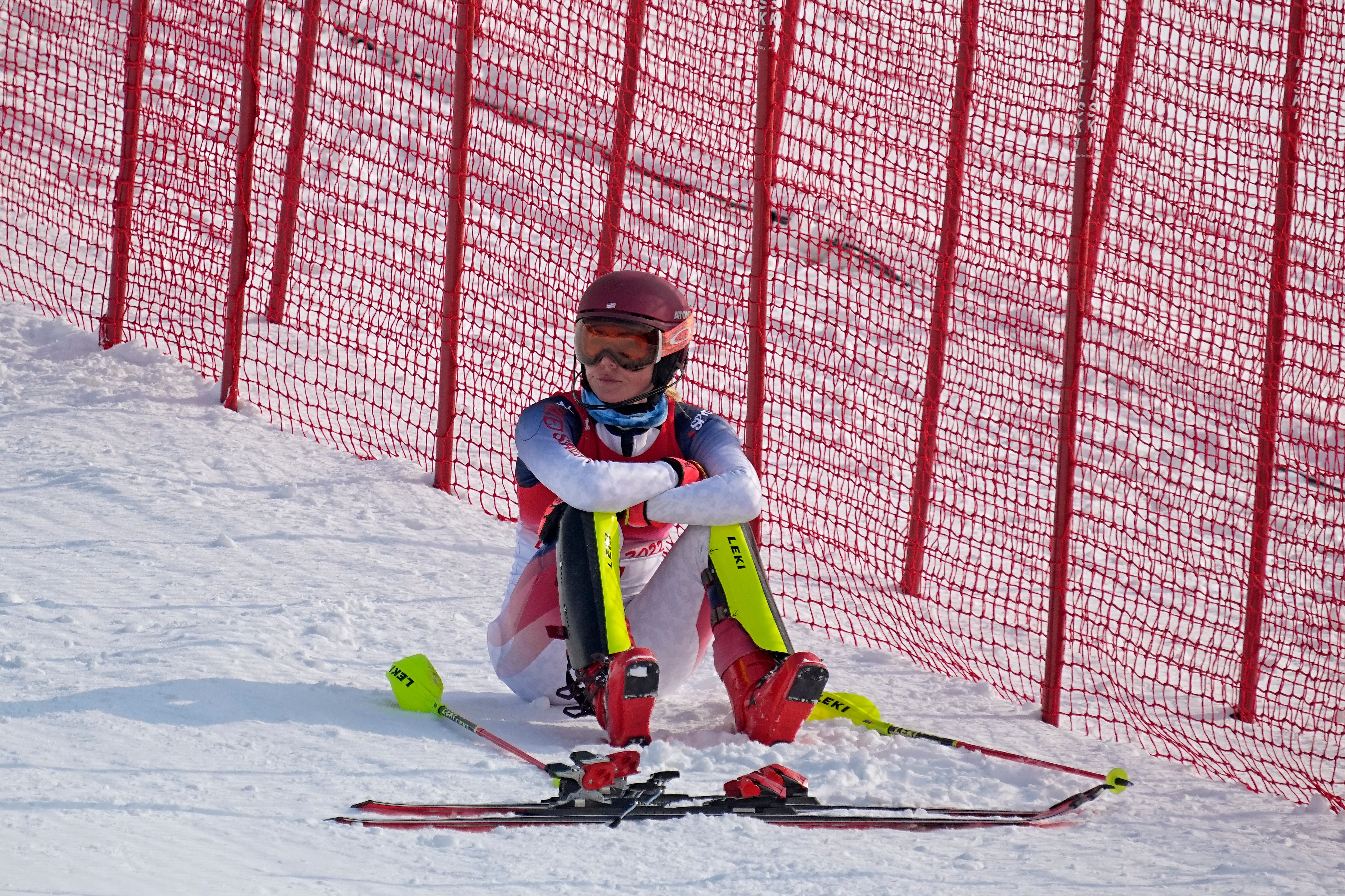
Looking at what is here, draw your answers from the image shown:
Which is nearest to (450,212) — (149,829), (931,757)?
(931,757)

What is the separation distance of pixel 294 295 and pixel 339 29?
1.33 m

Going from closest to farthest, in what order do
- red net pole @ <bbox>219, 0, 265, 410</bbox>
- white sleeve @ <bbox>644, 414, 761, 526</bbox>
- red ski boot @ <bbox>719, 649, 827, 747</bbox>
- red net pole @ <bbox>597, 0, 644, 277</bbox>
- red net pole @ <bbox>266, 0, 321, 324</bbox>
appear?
red ski boot @ <bbox>719, 649, 827, 747</bbox> < white sleeve @ <bbox>644, 414, 761, 526</bbox> < red net pole @ <bbox>597, 0, 644, 277</bbox> < red net pole @ <bbox>219, 0, 265, 410</bbox> < red net pole @ <bbox>266, 0, 321, 324</bbox>

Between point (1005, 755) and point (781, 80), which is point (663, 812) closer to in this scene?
point (1005, 755)

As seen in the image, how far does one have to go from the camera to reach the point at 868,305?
23.7 feet

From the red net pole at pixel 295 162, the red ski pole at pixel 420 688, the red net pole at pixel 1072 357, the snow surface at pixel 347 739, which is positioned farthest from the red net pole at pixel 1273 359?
the red net pole at pixel 295 162

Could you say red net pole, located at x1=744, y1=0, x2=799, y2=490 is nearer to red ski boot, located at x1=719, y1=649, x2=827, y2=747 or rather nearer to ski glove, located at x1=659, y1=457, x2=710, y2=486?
ski glove, located at x1=659, y1=457, x2=710, y2=486

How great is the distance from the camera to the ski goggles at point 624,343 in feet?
12.4

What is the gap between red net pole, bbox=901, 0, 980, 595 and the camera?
534cm

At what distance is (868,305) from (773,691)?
391 cm

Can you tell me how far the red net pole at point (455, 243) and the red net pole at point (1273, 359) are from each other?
2908 millimetres

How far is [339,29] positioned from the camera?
23.5 ft

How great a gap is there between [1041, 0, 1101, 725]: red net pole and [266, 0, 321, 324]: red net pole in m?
3.31

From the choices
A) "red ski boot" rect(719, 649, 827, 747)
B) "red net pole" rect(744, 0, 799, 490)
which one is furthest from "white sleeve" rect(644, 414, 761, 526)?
"red net pole" rect(744, 0, 799, 490)

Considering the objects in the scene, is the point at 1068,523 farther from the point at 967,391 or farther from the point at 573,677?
the point at 967,391
